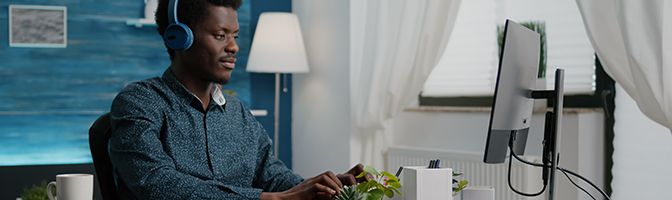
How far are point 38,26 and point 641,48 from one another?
10.4 feet

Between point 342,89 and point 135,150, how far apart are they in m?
3.16

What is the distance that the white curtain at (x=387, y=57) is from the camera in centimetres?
446

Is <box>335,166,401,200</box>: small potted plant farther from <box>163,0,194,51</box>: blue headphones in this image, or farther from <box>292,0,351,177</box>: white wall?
<box>292,0,351,177</box>: white wall

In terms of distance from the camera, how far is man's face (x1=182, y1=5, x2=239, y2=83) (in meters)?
2.34

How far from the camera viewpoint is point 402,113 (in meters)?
5.10

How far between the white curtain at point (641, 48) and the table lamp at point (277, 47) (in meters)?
2.15

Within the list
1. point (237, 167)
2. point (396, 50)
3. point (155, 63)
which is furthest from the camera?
point (155, 63)

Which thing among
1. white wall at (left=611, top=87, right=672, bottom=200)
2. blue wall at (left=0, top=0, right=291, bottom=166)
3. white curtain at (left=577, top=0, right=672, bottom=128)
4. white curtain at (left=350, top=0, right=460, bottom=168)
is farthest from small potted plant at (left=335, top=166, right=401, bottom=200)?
blue wall at (left=0, top=0, right=291, bottom=166)

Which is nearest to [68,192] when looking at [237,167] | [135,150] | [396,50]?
[135,150]

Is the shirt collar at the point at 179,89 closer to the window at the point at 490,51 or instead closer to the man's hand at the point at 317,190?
the man's hand at the point at 317,190

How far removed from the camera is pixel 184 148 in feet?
7.41

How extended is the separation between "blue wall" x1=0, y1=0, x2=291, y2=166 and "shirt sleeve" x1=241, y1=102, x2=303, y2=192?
2.94 meters

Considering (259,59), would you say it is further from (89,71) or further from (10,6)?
(10,6)

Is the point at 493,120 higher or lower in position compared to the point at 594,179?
higher
